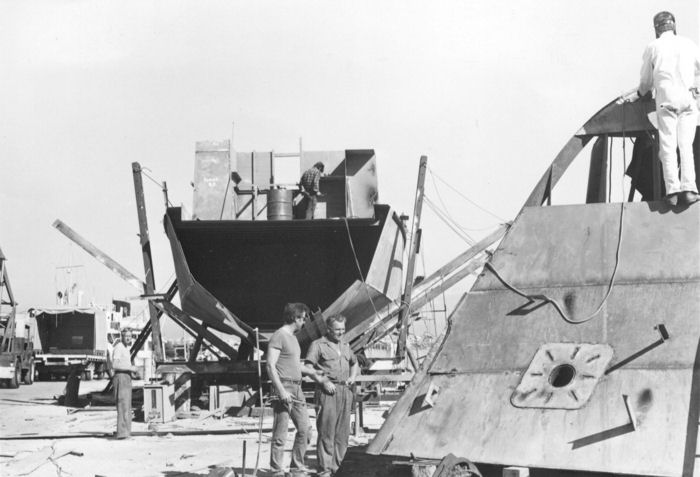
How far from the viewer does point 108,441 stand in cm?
1155

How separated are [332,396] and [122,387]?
17.0 ft

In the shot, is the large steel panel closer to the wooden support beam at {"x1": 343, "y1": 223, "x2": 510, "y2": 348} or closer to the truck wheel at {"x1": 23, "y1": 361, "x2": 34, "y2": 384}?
the wooden support beam at {"x1": 343, "y1": 223, "x2": 510, "y2": 348}

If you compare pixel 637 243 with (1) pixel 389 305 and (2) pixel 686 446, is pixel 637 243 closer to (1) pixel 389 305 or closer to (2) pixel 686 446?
(2) pixel 686 446

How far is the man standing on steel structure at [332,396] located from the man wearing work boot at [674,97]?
3.14 metres

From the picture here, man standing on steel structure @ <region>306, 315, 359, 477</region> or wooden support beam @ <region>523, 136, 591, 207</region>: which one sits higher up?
wooden support beam @ <region>523, 136, 591, 207</region>

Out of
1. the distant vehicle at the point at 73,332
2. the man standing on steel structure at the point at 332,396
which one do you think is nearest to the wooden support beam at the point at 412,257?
the man standing on steel structure at the point at 332,396

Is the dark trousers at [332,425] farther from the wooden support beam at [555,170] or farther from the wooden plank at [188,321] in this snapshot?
the wooden plank at [188,321]

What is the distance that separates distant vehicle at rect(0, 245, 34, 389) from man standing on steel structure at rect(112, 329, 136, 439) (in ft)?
52.5

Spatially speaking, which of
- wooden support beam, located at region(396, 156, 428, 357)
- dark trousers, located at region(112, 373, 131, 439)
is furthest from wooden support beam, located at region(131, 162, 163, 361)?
wooden support beam, located at region(396, 156, 428, 357)

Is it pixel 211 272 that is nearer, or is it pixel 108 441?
pixel 108 441

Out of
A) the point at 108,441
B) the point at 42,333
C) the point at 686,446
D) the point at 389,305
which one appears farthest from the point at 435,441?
the point at 42,333

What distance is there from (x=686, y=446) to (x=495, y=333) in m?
1.69

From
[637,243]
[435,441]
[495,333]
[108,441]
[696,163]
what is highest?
[696,163]

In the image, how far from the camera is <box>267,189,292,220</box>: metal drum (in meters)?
15.6
